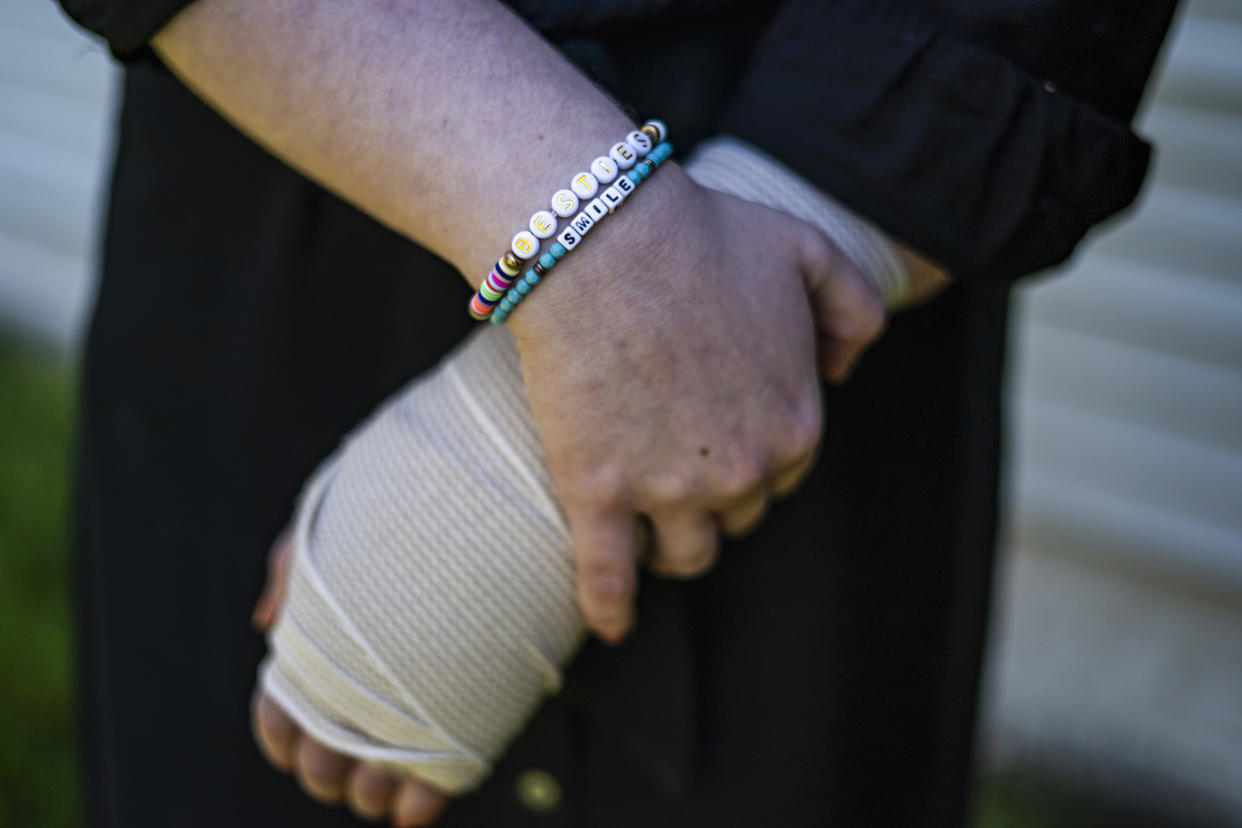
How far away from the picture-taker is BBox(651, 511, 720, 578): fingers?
73cm

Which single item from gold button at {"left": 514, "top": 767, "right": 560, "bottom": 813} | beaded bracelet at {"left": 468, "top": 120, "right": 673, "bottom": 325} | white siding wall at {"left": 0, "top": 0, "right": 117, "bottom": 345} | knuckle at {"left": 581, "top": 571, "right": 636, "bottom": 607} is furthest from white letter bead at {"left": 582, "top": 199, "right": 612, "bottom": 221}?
white siding wall at {"left": 0, "top": 0, "right": 117, "bottom": 345}

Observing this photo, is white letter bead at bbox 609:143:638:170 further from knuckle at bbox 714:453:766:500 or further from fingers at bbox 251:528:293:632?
fingers at bbox 251:528:293:632

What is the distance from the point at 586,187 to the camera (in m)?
0.63

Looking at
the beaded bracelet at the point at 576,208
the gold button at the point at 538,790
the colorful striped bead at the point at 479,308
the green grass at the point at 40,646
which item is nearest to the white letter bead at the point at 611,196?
the beaded bracelet at the point at 576,208

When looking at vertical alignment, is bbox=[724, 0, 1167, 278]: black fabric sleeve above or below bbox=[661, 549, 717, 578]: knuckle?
above

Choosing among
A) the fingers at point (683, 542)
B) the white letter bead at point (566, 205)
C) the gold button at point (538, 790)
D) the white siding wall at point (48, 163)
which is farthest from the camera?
the white siding wall at point (48, 163)

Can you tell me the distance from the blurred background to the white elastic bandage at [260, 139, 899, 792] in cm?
154

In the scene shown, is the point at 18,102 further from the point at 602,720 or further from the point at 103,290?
the point at 602,720

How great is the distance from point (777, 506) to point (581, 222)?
37cm

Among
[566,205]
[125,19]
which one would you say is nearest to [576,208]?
[566,205]

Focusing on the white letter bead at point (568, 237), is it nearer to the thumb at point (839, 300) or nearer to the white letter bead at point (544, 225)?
the white letter bead at point (544, 225)

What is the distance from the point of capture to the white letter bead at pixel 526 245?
0.63 m

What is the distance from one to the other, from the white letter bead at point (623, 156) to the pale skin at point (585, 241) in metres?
0.01

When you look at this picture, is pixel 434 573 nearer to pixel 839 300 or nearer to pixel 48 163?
pixel 839 300
